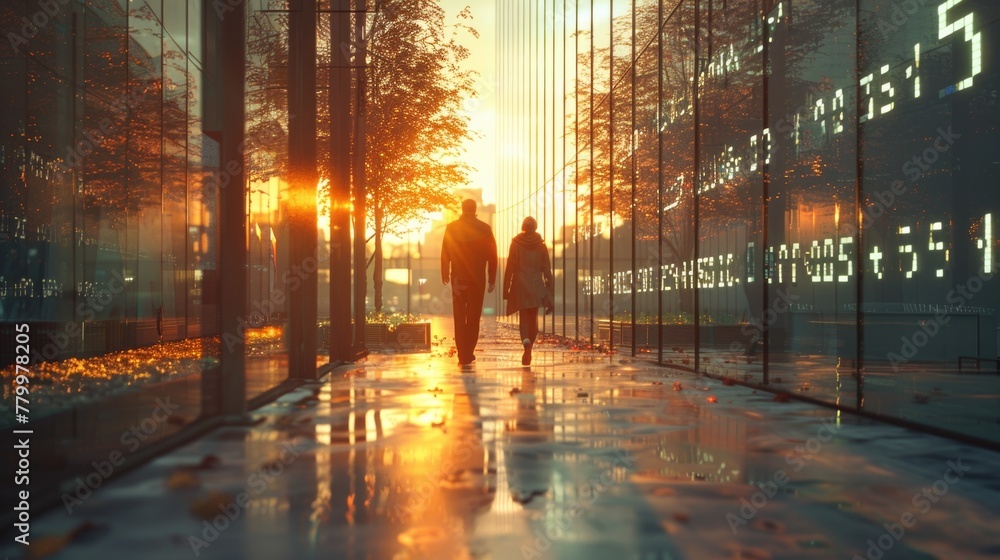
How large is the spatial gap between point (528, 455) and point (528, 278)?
8952mm

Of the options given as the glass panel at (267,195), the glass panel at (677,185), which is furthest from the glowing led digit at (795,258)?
the glass panel at (267,195)

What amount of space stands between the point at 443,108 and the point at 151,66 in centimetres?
1137

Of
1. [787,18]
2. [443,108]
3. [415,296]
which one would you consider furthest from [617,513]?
[415,296]

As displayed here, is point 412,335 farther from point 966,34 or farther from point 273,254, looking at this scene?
point 966,34

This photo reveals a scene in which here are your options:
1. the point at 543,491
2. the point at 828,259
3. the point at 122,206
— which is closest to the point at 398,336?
the point at 122,206

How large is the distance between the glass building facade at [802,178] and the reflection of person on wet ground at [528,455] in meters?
8.21

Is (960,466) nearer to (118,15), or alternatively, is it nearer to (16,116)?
(16,116)

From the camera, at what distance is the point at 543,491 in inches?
204

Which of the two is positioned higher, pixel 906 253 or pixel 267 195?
pixel 267 195

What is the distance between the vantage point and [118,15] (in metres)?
17.9

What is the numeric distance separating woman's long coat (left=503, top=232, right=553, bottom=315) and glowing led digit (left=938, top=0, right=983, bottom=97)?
374 inches

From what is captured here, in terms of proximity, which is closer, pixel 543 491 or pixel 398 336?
pixel 543 491

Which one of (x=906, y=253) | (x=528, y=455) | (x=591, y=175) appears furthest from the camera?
(x=591, y=175)

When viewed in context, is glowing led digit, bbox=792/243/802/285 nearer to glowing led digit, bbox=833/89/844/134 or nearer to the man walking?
glowing led digit, bbox=833/89/844/134
